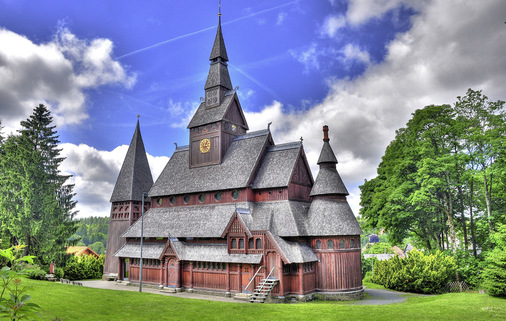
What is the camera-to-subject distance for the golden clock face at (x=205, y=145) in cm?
4250

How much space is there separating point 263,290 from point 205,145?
19549mm

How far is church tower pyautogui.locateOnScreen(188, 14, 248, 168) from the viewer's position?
1651 inches

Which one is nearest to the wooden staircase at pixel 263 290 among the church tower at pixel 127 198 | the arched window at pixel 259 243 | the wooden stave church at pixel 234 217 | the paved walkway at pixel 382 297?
the wooden stave church at pixel 234 217

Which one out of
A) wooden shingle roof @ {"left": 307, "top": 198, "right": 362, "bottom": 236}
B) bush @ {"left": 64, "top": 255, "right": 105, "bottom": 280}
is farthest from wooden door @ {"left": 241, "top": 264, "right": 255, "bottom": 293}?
bush @ {"left": 64, "top": 255, "right": 105, "bottom": 280}

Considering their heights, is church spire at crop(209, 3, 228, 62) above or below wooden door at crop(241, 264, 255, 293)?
above

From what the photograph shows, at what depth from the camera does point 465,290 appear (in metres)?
35.5

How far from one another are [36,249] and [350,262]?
36551 mm

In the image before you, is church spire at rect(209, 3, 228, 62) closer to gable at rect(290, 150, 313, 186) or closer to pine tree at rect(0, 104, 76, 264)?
gable at rect(290, 150, 313, 186)

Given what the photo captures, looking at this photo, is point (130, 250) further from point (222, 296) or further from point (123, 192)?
point (222, 296)

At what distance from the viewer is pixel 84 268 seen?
159 ft

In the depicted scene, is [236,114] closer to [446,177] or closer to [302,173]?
[302,173]

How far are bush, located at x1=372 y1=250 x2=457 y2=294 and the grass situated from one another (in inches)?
323

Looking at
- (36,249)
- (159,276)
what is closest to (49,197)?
(36,249)

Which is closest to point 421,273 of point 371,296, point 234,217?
point 371,296
